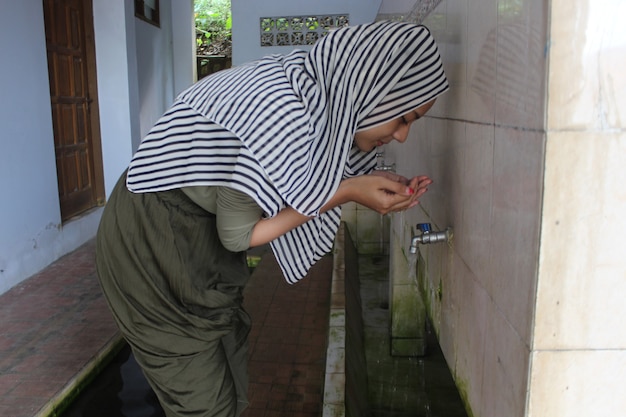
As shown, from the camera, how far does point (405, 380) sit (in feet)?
11.5

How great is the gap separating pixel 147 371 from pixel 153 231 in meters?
0.40

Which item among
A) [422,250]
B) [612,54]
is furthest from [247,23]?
[612,54]

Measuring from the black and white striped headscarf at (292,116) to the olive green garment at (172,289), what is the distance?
0.30 ft

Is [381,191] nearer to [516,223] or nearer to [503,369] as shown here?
[516,223]

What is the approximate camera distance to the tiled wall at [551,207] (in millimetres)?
896

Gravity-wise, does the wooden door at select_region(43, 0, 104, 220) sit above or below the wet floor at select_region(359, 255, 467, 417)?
above

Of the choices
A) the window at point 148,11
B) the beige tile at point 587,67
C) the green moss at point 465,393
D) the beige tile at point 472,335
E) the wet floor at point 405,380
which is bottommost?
the wet floor at point 405,380

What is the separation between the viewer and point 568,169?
921 millimetres

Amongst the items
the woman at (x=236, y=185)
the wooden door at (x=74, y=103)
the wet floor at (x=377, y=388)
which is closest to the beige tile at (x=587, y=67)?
the woman at (x=236, y=185)

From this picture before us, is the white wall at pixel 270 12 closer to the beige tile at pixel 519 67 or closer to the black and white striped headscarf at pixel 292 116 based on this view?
the black and white striped headscarf at pixel 292 116

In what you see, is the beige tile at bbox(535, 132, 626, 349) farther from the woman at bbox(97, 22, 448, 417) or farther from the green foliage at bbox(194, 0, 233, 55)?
the green foliage at bbox(194, 0, 233, 55)

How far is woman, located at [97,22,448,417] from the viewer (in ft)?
3.86

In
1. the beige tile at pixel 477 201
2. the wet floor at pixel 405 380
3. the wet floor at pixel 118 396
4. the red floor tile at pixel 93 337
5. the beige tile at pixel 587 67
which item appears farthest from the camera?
the wet floor at pixel 405 380

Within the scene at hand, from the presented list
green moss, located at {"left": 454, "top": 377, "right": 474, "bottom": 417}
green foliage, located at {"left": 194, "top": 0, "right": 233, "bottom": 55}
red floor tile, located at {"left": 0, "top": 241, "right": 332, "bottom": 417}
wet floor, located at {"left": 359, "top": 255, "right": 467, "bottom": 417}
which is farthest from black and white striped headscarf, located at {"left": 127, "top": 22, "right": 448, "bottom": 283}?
green foliage, located at {"left": 194, "top": 0, "right": 233, "bottom": 55}
